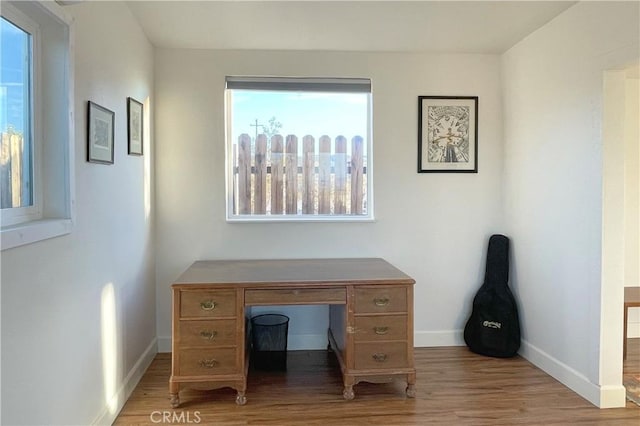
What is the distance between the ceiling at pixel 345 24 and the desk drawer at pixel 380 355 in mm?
1947

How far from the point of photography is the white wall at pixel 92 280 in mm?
1470

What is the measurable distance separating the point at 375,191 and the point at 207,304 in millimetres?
1518

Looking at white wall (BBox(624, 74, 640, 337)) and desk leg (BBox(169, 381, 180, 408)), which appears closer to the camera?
desk leg (BBox(169, 381, 180, 408))

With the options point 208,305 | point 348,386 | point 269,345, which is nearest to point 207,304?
point 208,305

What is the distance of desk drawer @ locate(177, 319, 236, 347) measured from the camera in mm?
2418

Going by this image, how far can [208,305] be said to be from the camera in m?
2.43

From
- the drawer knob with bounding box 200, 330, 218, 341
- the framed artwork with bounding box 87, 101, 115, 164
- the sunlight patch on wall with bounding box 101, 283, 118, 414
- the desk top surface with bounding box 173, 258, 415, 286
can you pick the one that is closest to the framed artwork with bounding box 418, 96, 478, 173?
the desk top surface with bounding box 173, 258, 415, 286

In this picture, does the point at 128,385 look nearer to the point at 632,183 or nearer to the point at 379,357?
the point at 379,357

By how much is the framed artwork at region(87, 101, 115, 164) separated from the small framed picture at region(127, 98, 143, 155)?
0.29 m

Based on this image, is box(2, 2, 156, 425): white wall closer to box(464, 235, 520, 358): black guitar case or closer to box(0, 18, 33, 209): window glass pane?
box(0, 18, 33, 209): window glass pane

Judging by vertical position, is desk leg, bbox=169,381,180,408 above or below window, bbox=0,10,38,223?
below

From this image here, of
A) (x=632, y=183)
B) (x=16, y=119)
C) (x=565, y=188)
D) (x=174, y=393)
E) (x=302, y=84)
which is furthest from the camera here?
(x=632, y=183)

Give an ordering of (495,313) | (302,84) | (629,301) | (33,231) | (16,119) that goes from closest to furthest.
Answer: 1. (33,231)
2. (16,119)
3. (629,301)
4. (495,313)
5. (302,84)

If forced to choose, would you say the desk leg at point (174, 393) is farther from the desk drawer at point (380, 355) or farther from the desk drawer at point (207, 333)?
the desk drawer at point (380, 355)
